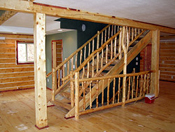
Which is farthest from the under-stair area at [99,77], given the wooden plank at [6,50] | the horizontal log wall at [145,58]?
the horizontal log wall at [145,58]

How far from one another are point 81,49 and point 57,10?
2576mm

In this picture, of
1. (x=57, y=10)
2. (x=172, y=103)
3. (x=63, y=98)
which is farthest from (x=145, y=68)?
(x=57, y=10)

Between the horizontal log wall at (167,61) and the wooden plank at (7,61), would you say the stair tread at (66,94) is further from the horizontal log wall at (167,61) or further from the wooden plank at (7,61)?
the horizontal log wall at (167,61)

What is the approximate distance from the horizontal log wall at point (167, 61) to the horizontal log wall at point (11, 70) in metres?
7.03

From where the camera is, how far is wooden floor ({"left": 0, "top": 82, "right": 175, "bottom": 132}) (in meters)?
3.68

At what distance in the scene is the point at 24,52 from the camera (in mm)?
7926

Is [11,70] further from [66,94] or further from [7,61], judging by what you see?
[66,94]

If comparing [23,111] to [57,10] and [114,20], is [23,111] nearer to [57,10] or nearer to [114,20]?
[57,10]

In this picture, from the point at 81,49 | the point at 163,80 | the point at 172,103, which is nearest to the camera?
the point at 172,103

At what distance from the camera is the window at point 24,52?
7801 millimetres

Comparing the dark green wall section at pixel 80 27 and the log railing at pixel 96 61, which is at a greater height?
the dark green wall section at pixel 80 27

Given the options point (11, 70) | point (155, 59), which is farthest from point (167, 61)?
point (11, 70)

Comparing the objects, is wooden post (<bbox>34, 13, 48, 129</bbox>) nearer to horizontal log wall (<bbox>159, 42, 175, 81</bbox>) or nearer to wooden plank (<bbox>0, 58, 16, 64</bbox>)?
wooden plank (<bbox>0, 58, 16, 64</bbox>)

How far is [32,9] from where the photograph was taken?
10.7 ft
